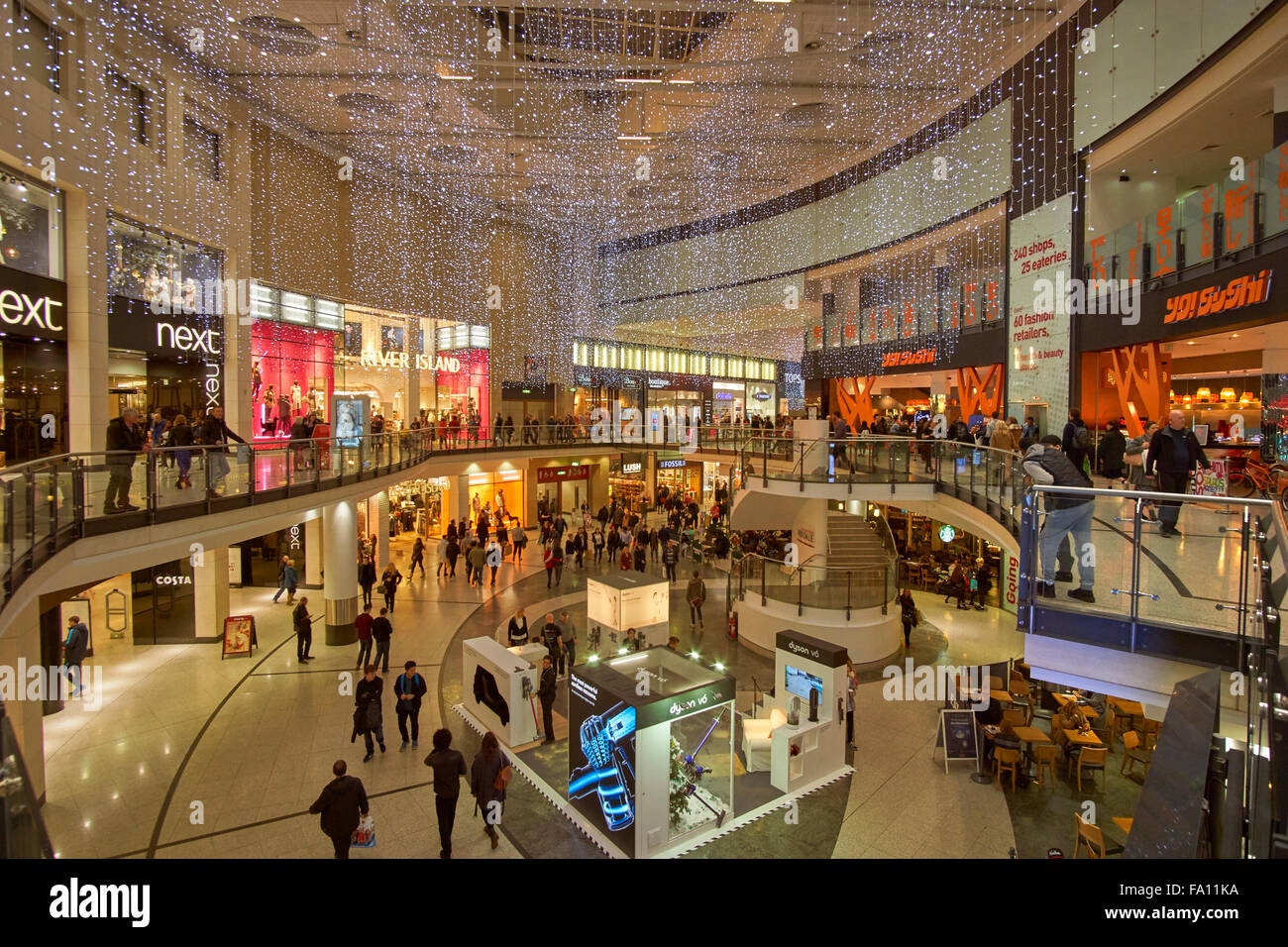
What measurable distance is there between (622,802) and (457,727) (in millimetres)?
3548

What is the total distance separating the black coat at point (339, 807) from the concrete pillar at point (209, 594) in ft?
31.2

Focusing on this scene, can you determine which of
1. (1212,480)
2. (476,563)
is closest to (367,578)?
(476,563)

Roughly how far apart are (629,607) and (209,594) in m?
8.47

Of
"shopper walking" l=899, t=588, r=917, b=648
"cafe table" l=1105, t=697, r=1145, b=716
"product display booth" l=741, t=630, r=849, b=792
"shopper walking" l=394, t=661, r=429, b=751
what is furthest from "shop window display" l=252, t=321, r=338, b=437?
"cafe table" l=1105, t=697, r=1145, b=716

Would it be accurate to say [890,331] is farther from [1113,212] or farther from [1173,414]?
[1173,414]

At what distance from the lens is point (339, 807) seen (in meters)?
5.63

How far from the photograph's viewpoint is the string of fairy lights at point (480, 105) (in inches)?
444

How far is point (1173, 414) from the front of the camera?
6000mm

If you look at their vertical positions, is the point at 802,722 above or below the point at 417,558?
below

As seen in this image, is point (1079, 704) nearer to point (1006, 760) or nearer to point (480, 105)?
point (1006, 760)

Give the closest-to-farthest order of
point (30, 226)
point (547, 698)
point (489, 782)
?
point (489, 782)
point (30, 226)
point (547, 698)

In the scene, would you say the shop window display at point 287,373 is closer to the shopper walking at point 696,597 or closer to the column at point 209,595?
the column at point 209,595

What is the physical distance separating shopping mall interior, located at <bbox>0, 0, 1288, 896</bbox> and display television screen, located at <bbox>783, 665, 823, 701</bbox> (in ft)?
0.18
